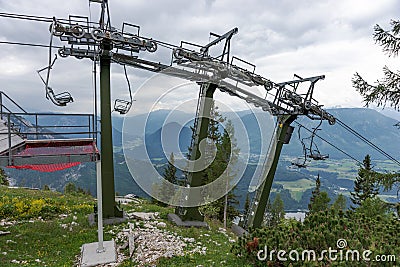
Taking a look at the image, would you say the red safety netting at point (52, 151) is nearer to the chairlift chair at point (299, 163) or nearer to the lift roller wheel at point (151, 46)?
the lift roller wheel at point (151, 46)

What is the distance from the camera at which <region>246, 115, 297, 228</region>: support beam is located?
41.1 ft

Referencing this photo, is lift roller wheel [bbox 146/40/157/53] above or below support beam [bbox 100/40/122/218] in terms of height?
above

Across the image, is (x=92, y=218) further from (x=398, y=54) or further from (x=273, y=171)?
(x=398, y=54)

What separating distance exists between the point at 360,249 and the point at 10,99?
10127 millimetres

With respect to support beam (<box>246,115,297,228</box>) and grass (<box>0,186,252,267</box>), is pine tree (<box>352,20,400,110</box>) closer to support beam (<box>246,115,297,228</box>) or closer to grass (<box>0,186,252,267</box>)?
support beam (<box>246,115,297,228</box>)

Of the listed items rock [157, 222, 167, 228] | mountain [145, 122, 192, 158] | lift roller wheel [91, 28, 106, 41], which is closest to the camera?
mountain [145, 122, 192, 158]

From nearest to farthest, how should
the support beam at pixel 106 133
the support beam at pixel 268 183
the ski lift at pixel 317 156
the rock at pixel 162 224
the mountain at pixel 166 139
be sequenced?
1. the mountain at pixel 166 139
2. the support beam at pixel 106 133
3. the rock at pixel 162 224
4. the ski lift at pixel 317 156
5. the support beam at pixel 268 183

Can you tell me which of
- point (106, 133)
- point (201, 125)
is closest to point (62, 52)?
point (106, 133)

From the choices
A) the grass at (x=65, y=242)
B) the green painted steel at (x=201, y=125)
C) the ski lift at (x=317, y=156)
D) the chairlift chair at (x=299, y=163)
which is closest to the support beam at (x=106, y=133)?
the grass at (x=65, y=242)

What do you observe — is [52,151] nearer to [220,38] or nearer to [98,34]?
[98,34]

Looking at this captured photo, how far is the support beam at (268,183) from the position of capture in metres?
12.5

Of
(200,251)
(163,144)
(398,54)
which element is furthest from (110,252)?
(398,54)

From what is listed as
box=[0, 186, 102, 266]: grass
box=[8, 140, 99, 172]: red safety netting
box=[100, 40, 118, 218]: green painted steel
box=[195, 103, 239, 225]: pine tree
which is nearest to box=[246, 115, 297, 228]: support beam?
box=[100, 40, 118, 218]: green painted steel

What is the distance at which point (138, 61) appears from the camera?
10352mm
